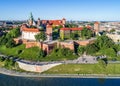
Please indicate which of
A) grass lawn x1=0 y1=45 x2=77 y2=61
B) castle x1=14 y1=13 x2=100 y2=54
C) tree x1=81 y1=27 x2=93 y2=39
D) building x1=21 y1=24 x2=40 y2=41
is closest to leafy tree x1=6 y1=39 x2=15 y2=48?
grass lawn x1=0 y1=45 x2=77 y2=61

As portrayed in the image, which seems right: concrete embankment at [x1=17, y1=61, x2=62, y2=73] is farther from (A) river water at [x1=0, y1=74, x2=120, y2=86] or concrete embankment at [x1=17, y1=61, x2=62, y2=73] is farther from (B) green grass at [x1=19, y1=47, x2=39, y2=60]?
(B) green grass at [x1=19, y1=47, x2=39, y2=60]

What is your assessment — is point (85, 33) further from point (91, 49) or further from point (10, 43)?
point (10, 43)

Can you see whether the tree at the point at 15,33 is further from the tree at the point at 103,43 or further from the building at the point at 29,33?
the tree at the point at 103,43

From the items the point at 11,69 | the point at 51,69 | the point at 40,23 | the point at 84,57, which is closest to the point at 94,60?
the point at 84,57

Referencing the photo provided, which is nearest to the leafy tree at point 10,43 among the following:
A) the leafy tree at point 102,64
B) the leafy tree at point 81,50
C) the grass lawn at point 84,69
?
the leafy tree at point 81,50

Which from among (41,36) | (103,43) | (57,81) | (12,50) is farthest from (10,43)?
(57,81)

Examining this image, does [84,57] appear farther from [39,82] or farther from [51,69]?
[39,82]
